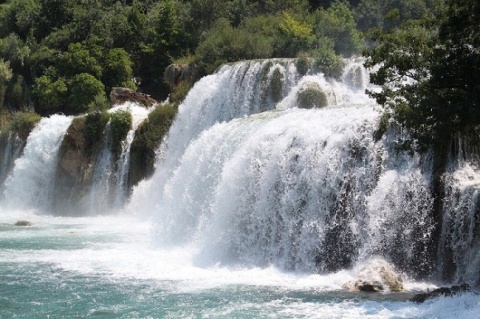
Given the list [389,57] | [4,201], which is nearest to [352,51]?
[4,201]

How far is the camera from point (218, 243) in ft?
55.7

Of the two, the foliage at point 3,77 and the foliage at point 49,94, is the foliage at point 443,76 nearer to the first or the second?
the foliage at point 49,94

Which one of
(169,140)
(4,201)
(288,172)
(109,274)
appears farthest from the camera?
(4,201)

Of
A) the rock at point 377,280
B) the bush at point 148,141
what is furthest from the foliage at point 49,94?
the rock at point 377,280

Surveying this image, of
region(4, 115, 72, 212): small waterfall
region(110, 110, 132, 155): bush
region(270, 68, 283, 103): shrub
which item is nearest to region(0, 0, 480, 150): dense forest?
region(270, 68, 283, 103): shrub

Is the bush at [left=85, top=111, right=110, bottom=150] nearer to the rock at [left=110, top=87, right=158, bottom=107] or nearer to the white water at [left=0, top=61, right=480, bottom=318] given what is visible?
the rock at [left=110, top=87, right=158, bottom=107]

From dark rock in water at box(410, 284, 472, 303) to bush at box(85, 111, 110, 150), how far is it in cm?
1844

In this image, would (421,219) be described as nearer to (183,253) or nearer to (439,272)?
(439,272)

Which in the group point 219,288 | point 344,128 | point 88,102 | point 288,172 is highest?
point 88,102

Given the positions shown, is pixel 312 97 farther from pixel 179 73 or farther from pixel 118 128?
pixel 179 73

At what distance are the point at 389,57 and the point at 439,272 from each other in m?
4.34

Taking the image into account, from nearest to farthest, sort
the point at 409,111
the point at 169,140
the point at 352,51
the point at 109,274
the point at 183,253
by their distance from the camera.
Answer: the point at 409,111 < the point at 109,274 < the point at 183,253 < the point at 169,140 < the point at 352,51

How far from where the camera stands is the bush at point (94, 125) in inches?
1104

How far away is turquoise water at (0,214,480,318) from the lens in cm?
A: 1191
